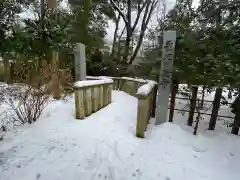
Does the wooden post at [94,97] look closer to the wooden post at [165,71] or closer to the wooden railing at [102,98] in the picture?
the wooden railing at [102,98]

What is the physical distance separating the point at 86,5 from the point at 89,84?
5.65 m

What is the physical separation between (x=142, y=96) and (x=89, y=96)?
1.22 metres

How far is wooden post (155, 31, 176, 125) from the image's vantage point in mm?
3582

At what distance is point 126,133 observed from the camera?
10.3 feet

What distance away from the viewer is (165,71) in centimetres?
367

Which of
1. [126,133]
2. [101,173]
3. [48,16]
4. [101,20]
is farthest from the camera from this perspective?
[101,20]

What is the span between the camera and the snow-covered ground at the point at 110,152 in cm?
232

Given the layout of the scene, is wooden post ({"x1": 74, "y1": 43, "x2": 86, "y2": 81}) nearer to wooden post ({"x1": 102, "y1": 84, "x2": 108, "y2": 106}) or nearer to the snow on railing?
wooden post ({"x1": 102, "y1": 84, "x2": 108, "y2": 106})

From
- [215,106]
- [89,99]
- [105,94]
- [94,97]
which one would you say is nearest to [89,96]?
[89,99]

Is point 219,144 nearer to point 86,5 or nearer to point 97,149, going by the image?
point 97,149

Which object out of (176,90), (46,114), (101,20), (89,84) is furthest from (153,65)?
(101,20)

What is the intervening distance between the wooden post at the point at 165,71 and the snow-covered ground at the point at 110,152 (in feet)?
0.86

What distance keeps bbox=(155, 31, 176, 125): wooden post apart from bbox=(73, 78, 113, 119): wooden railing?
1241mm

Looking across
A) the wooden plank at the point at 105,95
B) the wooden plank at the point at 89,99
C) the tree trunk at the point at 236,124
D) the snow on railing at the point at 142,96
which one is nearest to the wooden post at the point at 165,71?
the snow on railing at the point at 142,96
